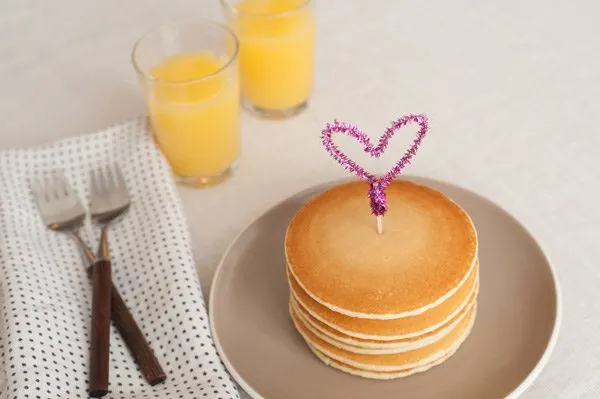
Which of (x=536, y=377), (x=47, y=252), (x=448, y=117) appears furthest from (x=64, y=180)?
(x=536, y=377)

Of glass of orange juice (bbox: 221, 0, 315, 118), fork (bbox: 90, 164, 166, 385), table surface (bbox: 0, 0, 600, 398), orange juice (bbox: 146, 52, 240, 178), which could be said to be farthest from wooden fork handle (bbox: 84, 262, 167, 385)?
glass of orange juice (bbox: 221, 0, 315, 118)

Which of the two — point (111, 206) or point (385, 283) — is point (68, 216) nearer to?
point (111, 206)

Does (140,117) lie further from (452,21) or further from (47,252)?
(452,21)

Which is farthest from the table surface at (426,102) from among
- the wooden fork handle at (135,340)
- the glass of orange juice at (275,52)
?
the wooden fork handle at (135,340)

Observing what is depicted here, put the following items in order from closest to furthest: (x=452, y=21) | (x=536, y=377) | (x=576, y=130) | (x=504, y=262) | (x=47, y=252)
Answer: (x=536, y=377), (x=504, y=262), (x=47, y=252), (x=576, y=130), (x=452, y=21)

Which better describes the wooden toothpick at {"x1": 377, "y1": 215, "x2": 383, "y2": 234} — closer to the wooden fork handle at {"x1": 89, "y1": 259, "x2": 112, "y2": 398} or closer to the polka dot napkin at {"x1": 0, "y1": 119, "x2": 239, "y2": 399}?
the polka dot napkin at {"x1": 0, "y1": 119, "x2": 239, "y2": 399}

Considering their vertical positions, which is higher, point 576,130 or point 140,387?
point 576,130

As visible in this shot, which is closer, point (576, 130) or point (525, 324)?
point (525, 324)

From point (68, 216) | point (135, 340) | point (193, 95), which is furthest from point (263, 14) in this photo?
point (135, 340)
